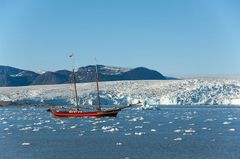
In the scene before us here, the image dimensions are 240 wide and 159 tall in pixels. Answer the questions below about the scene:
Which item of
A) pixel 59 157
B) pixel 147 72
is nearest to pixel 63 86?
pixel 59 157

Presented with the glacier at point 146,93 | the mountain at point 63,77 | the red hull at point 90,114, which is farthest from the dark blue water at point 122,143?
the mountain at point 63,77

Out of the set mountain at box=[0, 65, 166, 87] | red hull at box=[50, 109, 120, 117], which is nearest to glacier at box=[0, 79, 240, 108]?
red hull at box=[50, 109, 120, 117]

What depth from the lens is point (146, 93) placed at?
264ft

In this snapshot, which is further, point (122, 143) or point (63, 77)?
point (63, 77)

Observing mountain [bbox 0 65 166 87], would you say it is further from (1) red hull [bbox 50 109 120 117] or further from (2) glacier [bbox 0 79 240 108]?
(1) red hull [bbox 50 109 120 117]

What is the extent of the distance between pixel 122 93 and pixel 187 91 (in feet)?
36.5

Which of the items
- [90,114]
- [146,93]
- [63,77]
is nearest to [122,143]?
[90,114]

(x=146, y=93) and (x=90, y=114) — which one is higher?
(x=146, y=93)

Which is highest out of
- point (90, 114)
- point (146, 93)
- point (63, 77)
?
point (63, 77)

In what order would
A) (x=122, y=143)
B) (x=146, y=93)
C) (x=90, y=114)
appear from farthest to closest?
(x=146, y=93)
(x=90, y=114)
(x=122, y=143)

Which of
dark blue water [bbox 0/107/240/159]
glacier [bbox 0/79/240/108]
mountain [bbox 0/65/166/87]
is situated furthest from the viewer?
mountain [bbox 0/65/166/87]

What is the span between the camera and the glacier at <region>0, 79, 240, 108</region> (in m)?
72.4

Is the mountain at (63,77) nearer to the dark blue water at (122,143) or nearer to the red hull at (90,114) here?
the red hull at (90,114)

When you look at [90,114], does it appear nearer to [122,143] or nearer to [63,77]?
[122,143]
